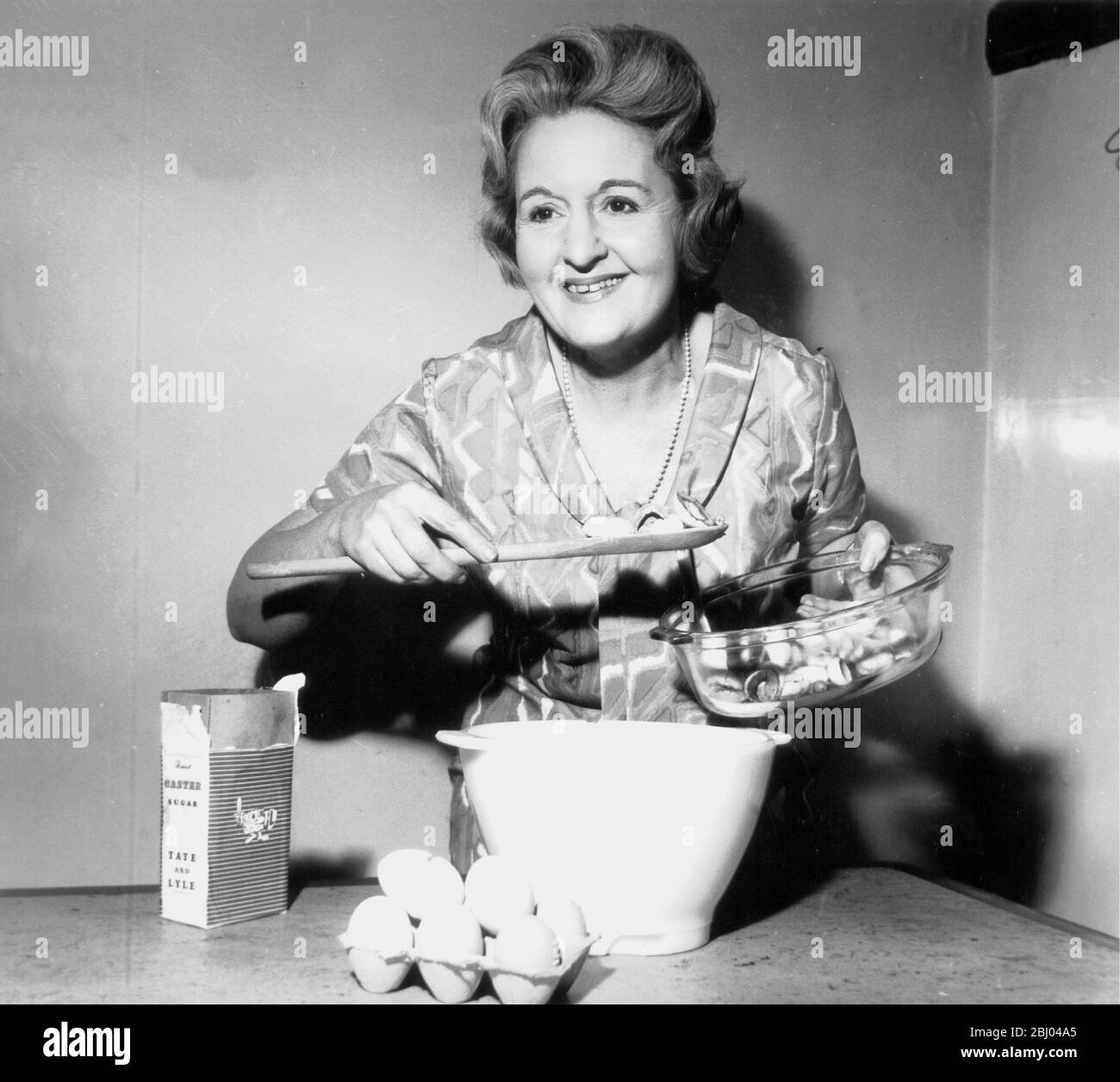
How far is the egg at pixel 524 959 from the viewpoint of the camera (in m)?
0.70

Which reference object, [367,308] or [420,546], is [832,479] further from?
[367,308]

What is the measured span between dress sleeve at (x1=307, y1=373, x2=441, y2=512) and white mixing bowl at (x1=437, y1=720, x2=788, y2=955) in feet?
1.46

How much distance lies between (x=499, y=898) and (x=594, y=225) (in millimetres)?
683

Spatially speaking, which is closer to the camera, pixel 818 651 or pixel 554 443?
pixel 818 651

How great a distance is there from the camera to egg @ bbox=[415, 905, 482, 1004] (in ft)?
2.32

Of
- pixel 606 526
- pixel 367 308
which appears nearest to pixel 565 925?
pixel 606 526

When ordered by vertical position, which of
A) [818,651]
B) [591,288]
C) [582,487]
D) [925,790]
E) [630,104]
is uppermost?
[630,104]

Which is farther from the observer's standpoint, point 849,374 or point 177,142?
point 849,374

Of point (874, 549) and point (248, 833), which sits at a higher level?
point (874, 549)

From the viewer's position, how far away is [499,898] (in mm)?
734

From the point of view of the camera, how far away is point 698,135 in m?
1.22
